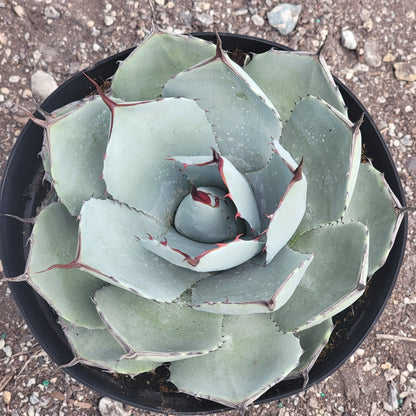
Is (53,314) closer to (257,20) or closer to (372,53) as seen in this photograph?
(257,20)

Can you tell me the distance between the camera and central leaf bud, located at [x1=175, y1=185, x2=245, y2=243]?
0.88m

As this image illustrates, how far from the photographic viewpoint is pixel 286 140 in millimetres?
975

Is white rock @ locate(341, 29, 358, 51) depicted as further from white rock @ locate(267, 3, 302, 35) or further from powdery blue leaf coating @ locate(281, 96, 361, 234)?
powdery blue leaf coating @ locate(281, 96, 361, 234)

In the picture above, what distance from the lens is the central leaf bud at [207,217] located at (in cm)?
88

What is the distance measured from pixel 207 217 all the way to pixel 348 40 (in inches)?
44.5

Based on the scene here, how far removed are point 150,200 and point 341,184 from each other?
386 millimetres

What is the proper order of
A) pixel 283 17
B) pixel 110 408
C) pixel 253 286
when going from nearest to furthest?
1. pixel 253 286
2. pixel 110 408
3. pixel 283 17

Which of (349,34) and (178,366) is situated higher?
(349,34)

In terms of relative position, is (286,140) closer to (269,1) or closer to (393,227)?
(393,227)

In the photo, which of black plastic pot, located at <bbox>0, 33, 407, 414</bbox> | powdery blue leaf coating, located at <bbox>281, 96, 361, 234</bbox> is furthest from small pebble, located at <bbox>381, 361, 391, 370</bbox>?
powdery blue leaf coating, located at <bbox>281, 96, 361, 234</bbox>

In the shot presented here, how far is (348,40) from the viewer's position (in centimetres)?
171

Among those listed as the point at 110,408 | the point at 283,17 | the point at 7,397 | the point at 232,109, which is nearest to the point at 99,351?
the point at 232,109

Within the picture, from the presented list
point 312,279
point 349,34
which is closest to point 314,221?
point 312,279

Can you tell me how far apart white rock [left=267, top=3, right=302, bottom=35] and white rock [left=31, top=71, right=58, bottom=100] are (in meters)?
0.81
